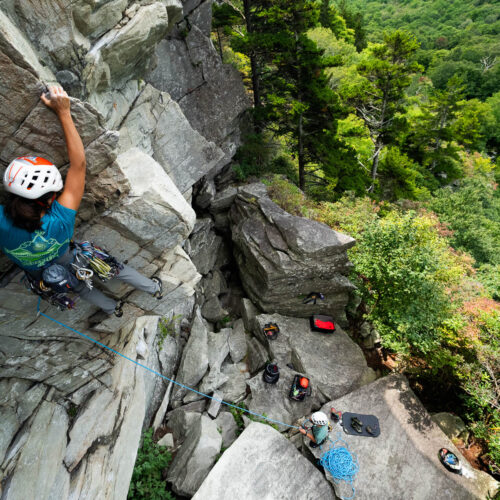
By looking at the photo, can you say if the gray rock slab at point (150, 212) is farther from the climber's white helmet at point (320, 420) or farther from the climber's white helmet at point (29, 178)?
the climber's white helmet at point (320, 420)

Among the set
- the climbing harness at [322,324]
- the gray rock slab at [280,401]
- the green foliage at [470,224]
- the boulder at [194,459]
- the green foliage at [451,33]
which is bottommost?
the green foliage at [451,33]

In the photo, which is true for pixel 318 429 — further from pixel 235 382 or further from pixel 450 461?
pixel 450 461

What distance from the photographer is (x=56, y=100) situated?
3.58m

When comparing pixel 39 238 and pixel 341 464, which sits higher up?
pixel 39 238

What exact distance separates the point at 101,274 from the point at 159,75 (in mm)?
9272

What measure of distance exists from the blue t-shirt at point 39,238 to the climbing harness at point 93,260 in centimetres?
31

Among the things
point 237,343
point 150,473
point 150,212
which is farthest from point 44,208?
point 237,343

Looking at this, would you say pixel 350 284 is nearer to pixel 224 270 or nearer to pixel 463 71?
pixel 224 270

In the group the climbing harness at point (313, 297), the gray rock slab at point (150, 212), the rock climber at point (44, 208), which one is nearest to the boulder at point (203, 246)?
the climbing harness at point (313, 297)

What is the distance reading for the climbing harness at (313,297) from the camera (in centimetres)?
1187

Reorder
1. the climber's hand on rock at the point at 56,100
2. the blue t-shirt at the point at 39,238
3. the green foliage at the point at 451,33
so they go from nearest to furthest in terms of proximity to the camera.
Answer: the blue t-shirt at the point at 39,238 → the climber's hand on rock at the point at 56,100 → the green foliage at the point at 451,33

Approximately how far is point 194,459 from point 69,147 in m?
7.85

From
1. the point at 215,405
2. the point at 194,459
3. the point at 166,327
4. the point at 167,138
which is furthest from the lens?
the point at 166,327

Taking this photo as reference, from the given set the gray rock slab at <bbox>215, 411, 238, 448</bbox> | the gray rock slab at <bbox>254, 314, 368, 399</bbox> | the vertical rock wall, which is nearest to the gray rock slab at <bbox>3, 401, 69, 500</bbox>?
the vertical rock wall
